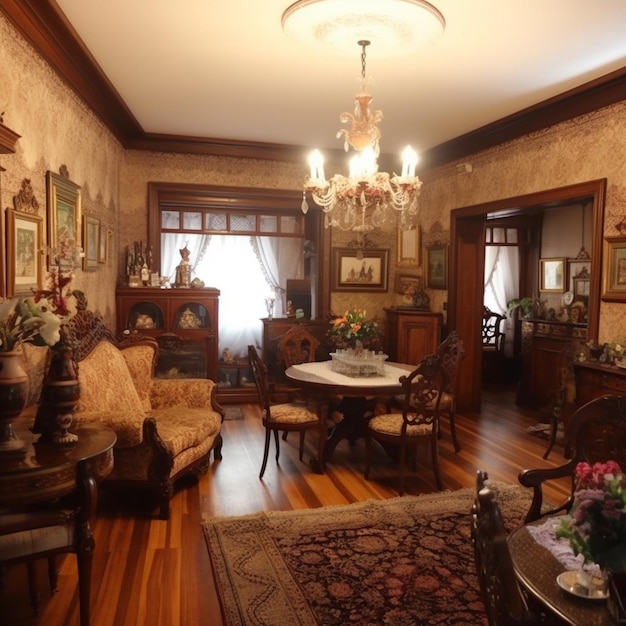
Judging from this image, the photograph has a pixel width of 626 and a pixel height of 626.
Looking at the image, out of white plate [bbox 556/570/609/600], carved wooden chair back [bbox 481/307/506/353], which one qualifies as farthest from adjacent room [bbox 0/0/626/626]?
carved wooden chair back [bbox 481/307/506/353]

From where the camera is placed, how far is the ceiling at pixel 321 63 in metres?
3.14

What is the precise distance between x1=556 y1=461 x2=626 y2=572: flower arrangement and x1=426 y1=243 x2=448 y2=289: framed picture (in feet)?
16.6

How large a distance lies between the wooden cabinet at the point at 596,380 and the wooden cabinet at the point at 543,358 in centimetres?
185

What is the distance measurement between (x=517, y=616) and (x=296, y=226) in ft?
20.3

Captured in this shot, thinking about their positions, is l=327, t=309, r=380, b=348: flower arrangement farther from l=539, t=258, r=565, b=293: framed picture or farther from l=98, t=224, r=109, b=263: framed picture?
l=539, t=258, r=565, b=293: framed picture

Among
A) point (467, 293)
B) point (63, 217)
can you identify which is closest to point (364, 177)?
point (63, 217)

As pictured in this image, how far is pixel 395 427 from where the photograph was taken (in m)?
3.96

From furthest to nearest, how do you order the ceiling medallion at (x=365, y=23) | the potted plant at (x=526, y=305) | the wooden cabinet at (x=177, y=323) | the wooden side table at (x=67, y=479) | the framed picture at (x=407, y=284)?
the potted plant at (x=526, y=305) → the framed picture at (x=407, y=284) → the wooden cabinet at (x=177, y=323) → the ceiling medallion at (x=365, y=23) → the wooden side table at (x=67, y=479)

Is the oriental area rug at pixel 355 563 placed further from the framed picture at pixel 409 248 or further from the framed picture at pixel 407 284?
the framed picture at pixel 409 248

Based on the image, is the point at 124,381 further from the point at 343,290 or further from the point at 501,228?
the point at 501,228

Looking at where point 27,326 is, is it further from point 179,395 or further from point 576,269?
point 576,269

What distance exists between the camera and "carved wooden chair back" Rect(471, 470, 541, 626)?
3.96 ft

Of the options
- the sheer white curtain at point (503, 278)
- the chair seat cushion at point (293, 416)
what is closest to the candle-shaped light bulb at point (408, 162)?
the chair seat cushion at point (293, 416)

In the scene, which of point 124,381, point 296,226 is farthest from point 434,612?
point 296,226
